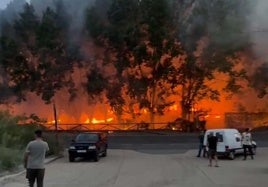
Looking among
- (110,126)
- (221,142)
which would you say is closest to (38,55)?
(110,126)

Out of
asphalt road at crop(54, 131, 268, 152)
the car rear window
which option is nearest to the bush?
the car rear window

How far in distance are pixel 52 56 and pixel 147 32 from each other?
9663mm

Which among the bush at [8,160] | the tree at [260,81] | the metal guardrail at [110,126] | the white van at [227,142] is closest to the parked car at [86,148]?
the bush at [8,160]

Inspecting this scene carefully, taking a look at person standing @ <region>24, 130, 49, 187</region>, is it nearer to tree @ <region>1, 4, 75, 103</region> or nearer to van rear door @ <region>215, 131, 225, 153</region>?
van rear door @ <region>215, 131, 225, 153</region>

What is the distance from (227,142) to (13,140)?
11.1 metres

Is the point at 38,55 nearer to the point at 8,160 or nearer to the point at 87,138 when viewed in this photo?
the point at 87,138

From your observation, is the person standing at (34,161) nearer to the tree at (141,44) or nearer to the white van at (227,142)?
the white van at (227,142)

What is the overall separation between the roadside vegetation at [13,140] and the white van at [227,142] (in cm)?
983

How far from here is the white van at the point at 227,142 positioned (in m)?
28.4

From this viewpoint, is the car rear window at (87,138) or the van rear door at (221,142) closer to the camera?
the van rear door at (221,142)

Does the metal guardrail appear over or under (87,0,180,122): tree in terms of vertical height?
under

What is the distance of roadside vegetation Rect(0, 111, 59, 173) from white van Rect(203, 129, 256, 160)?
9832mm

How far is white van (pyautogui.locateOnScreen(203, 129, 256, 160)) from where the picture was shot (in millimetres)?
28375

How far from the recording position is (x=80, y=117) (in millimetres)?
57469
